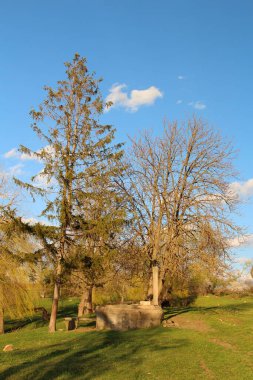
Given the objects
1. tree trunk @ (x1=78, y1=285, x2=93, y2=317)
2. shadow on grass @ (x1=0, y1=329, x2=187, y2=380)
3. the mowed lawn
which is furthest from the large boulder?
tree trunk @ (x1=78, y1=285, x2=93, y2=317)

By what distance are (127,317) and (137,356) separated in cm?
664

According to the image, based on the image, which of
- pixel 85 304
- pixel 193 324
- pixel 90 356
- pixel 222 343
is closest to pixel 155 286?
pixel 193 324

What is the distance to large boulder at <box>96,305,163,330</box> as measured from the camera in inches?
695

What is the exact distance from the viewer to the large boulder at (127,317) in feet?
57.9

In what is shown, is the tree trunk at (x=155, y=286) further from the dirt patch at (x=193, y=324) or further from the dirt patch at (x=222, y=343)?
the dirt patch at (x=222, y=343)

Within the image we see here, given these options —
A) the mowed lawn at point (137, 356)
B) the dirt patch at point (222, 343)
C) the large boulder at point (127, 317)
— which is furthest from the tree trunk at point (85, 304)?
the dirt patch at point (222, 343)

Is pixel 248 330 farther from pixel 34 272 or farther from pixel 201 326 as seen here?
pixel 34 272

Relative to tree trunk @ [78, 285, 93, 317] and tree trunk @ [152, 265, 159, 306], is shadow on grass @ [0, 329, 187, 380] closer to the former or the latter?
tree trunk @ [152, 265, 159, 306]

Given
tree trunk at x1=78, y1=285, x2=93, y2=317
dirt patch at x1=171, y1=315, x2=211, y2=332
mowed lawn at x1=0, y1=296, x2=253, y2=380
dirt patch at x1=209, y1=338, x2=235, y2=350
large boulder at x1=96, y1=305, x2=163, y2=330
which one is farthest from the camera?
tree trunk at x1=78, y1=285, x2=93, y2=317

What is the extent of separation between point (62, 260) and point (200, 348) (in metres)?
8.49

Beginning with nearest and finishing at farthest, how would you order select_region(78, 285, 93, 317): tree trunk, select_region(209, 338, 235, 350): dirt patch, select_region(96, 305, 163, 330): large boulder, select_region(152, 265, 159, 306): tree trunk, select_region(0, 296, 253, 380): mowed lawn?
1. select_region(0, 296, 253, 380): mowed lawn
2. select_region(209, 338, 235, 350): dirt patch
3. select_region(96, 305, 163, 330): large boulder
4. select_region(152, 265, 159, 306): tree trunk
5. select_region(78, 285, 93, 317): tree trunk

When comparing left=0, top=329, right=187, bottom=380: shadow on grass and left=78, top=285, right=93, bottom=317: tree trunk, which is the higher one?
left=78, top=285, right=93, bottom=317: tree trunk

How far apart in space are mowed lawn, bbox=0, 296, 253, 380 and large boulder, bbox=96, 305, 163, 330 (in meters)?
1.05

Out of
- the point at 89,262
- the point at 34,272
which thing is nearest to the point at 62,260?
the point at 89,262
